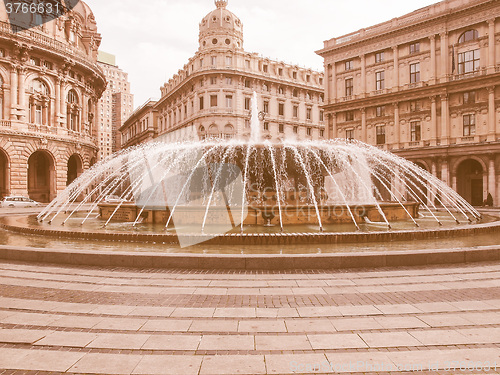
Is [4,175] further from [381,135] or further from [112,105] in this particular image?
[112,105]

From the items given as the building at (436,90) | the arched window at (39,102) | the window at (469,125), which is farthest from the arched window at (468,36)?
the arched window at (39,102)

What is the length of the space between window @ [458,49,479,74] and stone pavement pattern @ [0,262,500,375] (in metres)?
35.3

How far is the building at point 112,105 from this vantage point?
149 m

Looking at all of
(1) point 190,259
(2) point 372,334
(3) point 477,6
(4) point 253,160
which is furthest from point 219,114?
(2) point 372,334

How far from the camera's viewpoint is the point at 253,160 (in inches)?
595

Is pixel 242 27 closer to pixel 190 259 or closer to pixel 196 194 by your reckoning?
pixel 196 194

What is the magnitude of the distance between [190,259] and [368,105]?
3996 cm

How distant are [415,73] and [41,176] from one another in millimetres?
42536

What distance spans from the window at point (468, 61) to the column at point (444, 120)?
2888 mm

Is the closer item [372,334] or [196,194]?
[372,334]

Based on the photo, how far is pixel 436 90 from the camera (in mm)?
38469

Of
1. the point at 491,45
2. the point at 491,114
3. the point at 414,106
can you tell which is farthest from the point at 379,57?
the point at 491,114

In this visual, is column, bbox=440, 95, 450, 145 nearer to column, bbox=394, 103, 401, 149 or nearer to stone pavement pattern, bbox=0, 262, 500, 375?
column, bbox=394, 103, 401, 149

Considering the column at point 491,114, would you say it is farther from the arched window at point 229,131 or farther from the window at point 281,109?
the arched window at point 229,131
